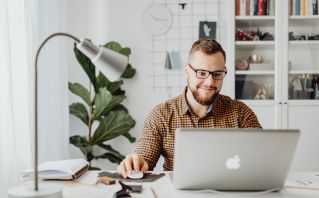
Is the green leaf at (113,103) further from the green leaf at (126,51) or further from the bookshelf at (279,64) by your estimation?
the bookshelf at (279,64)

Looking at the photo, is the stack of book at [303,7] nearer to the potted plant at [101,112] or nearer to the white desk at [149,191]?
the potted plant at [101,112]

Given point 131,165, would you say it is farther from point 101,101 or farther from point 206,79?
point 101,101

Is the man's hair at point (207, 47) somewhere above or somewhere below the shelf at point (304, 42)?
below

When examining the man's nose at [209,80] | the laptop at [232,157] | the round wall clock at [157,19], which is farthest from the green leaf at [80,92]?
the laptop at [232,157]

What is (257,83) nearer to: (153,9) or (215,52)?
(153,9)

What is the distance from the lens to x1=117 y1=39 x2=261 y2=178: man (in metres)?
2.25

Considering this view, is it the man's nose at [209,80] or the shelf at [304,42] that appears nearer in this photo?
the man's nose at [209,80]

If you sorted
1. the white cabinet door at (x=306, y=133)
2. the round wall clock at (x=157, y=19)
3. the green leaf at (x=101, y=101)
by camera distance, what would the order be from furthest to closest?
the round wall clock at (x=157, y=19)
the white cabinet door at (x=306, y=133)
the green leaf at (x=101, y=101)

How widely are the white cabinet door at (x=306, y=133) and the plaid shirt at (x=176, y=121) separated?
1613 millimetres

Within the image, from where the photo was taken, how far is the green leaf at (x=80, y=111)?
3711 millimetres

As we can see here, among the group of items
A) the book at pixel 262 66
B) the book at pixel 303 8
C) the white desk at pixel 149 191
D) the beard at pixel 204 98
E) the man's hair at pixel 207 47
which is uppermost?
the book at pixel 303 8

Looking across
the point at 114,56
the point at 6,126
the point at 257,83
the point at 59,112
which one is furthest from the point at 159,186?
the point at 257,83

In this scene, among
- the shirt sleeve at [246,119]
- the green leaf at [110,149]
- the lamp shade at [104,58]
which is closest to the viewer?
the lamp shade at [104,58]

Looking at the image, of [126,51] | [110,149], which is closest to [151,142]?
[110,149]
